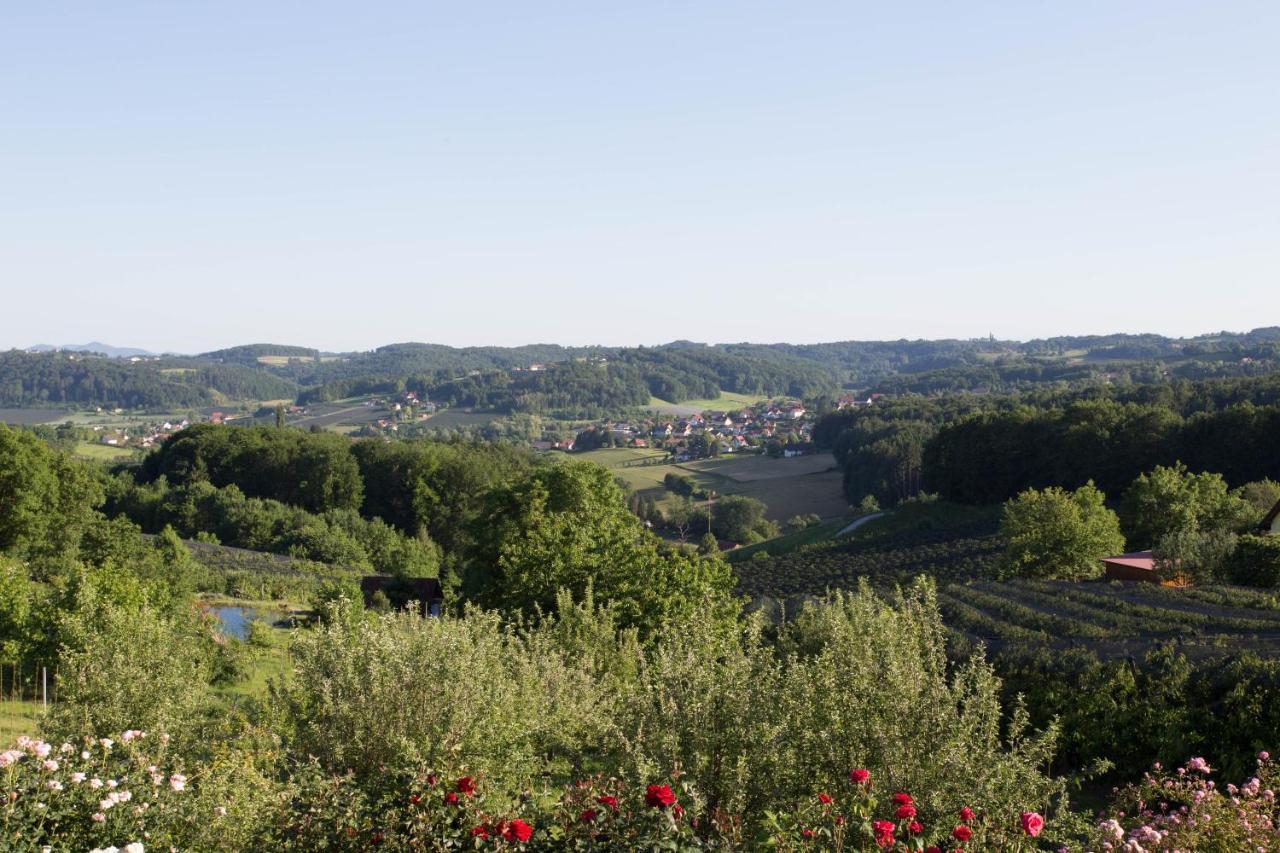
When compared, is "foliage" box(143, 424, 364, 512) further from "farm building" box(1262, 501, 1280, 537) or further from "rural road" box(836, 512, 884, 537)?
"farm building" box(1262, 501, 1280, 537)

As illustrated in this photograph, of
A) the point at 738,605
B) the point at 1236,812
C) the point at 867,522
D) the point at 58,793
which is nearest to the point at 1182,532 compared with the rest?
the point at 738,605

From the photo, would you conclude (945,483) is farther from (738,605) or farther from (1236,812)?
(1236,812)

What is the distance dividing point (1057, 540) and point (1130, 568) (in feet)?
7.22

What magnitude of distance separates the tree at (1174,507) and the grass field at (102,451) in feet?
346

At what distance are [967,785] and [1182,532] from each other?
24.8 meters

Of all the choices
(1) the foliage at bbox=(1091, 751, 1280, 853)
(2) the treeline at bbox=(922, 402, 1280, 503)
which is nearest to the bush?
(1) the foliage at bbox=(1091, 751, 1280, 853)

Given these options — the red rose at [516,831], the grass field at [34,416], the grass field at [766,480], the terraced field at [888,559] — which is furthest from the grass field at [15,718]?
the grass field at [34,416]

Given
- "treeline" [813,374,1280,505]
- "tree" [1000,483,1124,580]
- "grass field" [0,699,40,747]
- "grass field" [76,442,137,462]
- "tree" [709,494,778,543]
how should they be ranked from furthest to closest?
"grass field" [76,442,137,462] → "tree" [709,494,778,543] → "treeline" [813,374,1280,505] → "tree" [1000,483,1124,580] → "grass field" [0,699,40,747]

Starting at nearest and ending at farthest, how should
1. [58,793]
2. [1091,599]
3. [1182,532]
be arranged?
[58,793] → [1091,599] → [1182,532]

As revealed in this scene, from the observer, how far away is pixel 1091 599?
776 inches

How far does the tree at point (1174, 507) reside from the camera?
36.2m

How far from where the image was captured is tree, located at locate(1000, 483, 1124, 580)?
97.3ft

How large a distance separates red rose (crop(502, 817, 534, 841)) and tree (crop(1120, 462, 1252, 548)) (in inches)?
1349

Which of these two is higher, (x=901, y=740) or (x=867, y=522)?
(x=901, y=740)
